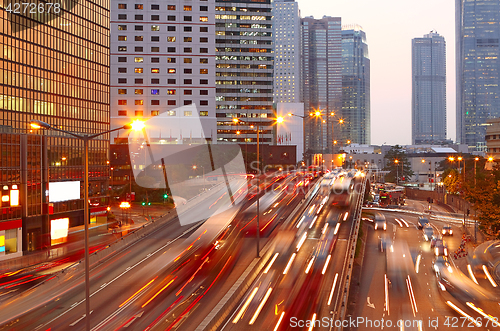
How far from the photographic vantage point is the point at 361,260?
140ft

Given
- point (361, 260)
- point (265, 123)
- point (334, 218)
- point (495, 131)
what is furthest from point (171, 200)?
point (495, 131)

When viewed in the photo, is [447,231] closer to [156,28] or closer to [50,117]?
[50,117]

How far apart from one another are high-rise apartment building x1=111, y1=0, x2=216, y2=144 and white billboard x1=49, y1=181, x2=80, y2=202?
57.3m

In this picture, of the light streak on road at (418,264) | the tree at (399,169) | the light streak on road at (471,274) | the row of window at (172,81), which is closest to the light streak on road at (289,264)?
the light streak on road at (418,264)

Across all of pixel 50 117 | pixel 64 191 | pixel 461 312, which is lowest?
pixel 461 312

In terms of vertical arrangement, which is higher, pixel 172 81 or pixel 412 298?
pixel 172 81

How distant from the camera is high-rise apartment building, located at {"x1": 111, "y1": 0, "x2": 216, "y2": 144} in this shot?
4515 inches

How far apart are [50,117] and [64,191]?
1028cm

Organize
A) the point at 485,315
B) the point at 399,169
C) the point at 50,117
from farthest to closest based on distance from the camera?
the point at 399,169 → the point at 50,117 → the point at 485,315

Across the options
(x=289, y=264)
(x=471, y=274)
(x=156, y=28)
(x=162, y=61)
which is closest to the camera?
(x=289, y=264)

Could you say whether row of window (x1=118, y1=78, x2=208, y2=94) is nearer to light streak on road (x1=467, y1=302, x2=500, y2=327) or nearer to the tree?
the tree

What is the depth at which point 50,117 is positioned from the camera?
186 feet

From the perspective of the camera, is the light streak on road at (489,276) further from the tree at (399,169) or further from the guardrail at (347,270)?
the tree at (399,169)

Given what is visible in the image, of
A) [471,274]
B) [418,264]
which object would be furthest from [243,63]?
[471,274]
